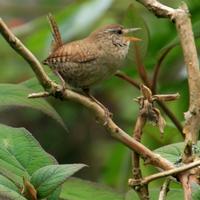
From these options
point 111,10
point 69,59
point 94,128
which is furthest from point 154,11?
point 94,128

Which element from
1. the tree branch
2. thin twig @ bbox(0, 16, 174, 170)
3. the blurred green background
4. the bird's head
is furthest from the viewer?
the bird's head

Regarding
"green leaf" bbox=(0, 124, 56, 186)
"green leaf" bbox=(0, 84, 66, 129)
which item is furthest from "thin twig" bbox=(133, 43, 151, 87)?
"green leaf" bbox=(0, 124, 56, 186)

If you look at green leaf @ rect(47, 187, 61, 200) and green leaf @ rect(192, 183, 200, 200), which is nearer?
green leaf @ rect(192, 183, 200, 200)

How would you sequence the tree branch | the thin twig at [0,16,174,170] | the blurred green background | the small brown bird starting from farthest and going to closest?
the blurred green background, the small brown bird, the tree branch, the thin twig at [0,16,174,170]

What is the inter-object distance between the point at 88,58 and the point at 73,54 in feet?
0.25

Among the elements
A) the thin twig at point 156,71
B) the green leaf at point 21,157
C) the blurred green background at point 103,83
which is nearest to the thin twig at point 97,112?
the green leaf at point 21,157

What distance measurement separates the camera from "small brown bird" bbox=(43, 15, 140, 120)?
188 cm

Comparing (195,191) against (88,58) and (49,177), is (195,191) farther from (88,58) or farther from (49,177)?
(88,58)

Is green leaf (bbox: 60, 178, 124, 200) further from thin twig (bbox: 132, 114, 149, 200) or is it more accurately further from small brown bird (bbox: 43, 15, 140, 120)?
small brown bird (bbox: 43, 15, 140, 120)

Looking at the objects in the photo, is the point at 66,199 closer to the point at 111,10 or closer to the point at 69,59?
the point at 69,59

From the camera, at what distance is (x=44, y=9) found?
12.5ft

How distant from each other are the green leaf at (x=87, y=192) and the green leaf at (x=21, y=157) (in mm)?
146

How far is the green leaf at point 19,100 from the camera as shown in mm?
1460

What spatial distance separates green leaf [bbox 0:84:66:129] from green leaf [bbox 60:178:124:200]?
0.15 meters
